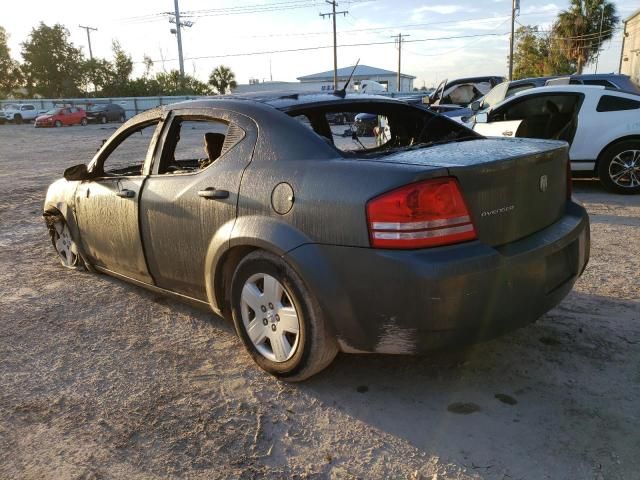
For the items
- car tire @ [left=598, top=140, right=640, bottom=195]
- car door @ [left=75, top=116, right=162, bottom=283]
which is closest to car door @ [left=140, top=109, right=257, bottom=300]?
car door @ [left=75, top=116, right=162, bottom=283]

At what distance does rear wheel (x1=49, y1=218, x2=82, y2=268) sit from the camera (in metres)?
5.02

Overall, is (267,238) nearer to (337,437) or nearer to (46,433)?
(337,437)

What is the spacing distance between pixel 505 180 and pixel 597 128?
6.08m

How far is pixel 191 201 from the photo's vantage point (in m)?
3.29

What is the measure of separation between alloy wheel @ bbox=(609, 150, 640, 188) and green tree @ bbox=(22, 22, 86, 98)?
68390 mm

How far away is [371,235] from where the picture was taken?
8.03ft

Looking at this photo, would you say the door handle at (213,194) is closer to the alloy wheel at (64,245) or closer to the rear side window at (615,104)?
the alloy wheel at (64,245)

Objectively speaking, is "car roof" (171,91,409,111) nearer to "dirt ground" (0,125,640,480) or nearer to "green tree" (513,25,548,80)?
"dirt ground" (0,125,640,480)

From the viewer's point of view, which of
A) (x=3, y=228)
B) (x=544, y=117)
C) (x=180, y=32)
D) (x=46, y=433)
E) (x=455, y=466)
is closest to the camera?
(x=455, y=466)

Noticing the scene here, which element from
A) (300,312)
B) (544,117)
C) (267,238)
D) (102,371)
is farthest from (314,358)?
(544,117)

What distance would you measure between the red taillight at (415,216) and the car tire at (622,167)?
6.46 metres

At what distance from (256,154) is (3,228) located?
5797 mm

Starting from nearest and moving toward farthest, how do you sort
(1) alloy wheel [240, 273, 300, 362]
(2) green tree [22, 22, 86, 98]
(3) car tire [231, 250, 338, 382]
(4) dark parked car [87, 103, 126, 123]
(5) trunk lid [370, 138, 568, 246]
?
(5) trunk lid [370, 138, 568, 246] < (3) car tire [231, 250, 338, 382] < (1) alloy wheel [240, 273, 300, 362] < (4) dark parked car [87, 103, 126, 123] < (2) green tree [22, 22, 86, 98]

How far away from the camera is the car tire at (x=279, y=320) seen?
272 centimetres
